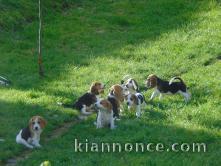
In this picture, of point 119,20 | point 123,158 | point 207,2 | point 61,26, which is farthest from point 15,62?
point 207,2

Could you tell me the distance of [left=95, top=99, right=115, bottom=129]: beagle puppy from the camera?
17.2m

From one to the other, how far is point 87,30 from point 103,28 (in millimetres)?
1010

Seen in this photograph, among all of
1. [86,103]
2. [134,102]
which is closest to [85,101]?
[86,103]

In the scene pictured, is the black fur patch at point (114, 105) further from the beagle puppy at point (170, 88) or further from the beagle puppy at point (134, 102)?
the beagle puppy at point (170, 88)

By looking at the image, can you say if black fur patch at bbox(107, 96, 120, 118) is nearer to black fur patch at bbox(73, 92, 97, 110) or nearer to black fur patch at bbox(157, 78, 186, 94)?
black fur patch at bbox(73, 92, 97, 110)

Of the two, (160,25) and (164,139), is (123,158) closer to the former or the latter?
(164,139)

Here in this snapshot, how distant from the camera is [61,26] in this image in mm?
33688

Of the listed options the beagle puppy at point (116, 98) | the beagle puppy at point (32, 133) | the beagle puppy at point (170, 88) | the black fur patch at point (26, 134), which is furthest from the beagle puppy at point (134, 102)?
the black fur patch at point (26, 134)

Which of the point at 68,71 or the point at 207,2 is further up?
the point at 207,2

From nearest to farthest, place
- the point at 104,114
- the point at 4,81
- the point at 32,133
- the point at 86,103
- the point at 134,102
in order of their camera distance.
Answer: the point at 32,133
the point at 104,114
the point at 134,102
the point at 86,103
the point at 4,81

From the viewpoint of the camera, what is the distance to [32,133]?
1627 centimetres

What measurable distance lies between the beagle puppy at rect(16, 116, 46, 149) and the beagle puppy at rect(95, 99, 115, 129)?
177 centimetres

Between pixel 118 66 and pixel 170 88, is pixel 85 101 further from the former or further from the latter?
pixel 118 66

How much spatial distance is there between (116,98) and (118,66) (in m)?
7.50
